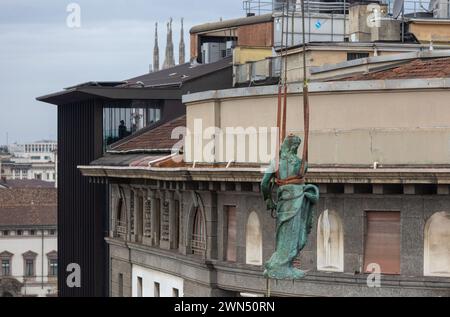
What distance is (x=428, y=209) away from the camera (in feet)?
114

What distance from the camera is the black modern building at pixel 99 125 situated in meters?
56.7

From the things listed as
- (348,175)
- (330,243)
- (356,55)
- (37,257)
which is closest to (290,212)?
(348,175)

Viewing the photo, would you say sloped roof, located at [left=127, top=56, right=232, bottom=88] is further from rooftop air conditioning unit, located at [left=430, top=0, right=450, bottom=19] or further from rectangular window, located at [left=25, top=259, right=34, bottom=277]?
rectangular window, located at [left=25, top=259, right=34, bottom=277]

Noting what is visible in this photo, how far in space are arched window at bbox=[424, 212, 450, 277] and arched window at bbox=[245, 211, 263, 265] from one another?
16.0 feet

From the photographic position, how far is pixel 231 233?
133 ft

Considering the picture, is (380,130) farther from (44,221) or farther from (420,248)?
(44,221)

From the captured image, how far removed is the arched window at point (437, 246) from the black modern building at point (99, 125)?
20.0m

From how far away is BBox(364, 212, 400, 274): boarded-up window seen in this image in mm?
35531

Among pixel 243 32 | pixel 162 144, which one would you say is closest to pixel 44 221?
pixel 243 32

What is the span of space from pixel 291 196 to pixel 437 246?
6.23 metres

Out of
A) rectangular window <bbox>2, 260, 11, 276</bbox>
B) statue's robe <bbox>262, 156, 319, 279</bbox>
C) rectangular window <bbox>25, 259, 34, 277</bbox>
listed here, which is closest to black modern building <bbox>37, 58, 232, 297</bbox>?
statue's robe <bbox>262, 156, 319, 279</bbox>

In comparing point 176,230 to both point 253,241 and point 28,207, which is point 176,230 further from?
point 28,207

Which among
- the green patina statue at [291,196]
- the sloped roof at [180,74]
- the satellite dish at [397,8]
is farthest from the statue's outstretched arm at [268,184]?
the satellite dish at [397,8]

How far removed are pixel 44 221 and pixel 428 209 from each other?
15732cm
